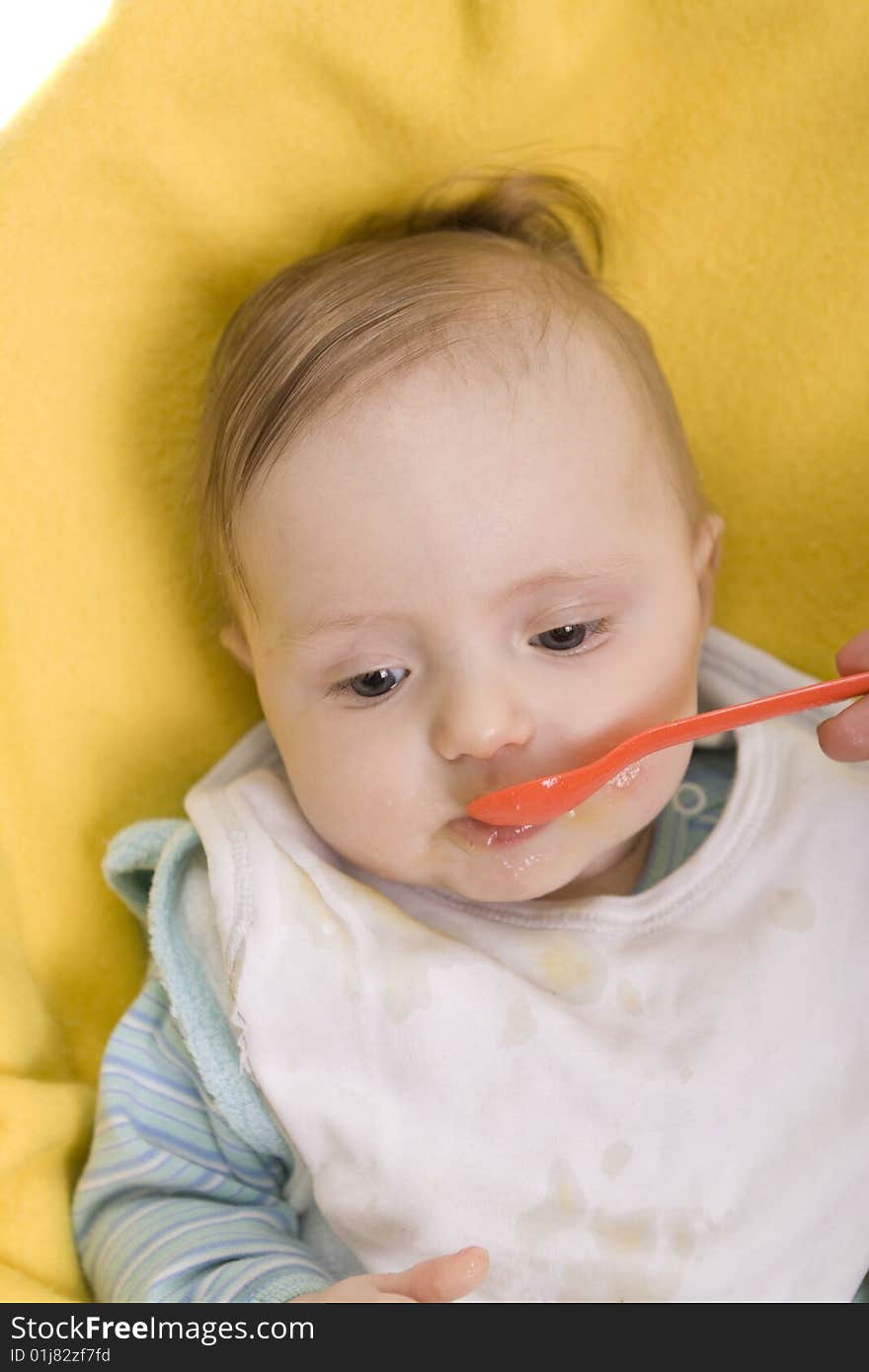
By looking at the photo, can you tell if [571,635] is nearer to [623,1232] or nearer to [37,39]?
[623,1232]

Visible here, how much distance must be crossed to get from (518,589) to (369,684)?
141 mm

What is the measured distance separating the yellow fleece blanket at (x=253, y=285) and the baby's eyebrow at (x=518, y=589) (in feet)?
1.00

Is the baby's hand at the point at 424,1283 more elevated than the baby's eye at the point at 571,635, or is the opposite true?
the baby's eye at the point at 571,635

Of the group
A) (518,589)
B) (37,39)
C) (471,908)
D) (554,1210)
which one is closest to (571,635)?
(518,589)

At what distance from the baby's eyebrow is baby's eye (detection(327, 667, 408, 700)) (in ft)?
0.13

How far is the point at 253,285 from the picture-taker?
4.31ft

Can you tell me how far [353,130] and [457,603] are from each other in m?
0.53

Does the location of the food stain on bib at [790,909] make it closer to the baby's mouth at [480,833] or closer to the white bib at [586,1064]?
the white bib at [586,1064]

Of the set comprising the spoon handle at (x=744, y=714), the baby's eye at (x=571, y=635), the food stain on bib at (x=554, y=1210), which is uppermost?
the baby's eye at (x=571, y=635)

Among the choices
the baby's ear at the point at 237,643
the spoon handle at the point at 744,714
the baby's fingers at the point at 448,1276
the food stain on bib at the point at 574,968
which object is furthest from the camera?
the baby's ear at the point at 237,643

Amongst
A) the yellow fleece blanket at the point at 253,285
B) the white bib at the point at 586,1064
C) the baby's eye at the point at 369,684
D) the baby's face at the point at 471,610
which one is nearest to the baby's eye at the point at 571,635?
the baby's face at the point at 471,610

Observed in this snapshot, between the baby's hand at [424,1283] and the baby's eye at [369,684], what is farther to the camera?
the baby's eye at [369,684]

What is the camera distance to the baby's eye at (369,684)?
106 cm
